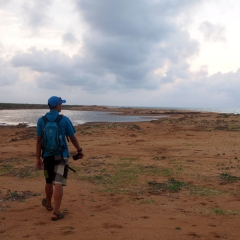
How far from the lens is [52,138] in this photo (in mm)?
4586

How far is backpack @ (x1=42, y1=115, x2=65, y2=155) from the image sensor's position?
4578mm

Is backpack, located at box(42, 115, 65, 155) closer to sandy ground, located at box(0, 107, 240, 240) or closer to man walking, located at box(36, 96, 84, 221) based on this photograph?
man walking, located at box(36, 96, 84, 221)

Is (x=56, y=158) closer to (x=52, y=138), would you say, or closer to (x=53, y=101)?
(x=52, y=138)

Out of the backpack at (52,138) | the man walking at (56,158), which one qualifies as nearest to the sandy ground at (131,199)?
the man walking at (56,158)

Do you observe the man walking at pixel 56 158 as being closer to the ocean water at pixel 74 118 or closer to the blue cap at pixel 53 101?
the blue cap at pixel 53 101

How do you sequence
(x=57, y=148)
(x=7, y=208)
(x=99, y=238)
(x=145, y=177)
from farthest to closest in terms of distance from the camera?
(x=145, y=177)
(x=7, y=208)
(x=57, y=148)
(x=99, y=238)

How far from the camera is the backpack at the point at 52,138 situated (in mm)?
4578

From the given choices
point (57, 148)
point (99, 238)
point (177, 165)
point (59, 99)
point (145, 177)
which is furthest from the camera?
point (177, 165)

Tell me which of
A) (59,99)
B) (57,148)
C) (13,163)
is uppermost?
(59,99)

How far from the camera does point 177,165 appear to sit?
934cm

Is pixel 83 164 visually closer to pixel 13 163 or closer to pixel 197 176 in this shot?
pixel 13 163

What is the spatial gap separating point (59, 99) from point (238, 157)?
786 cm

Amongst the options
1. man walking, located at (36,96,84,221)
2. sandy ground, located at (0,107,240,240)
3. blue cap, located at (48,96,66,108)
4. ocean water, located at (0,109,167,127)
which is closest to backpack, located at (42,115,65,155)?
man walking, located at (36,96,84,221)

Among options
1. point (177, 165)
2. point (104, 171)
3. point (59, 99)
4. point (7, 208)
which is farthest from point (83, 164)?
point (59, 99)
